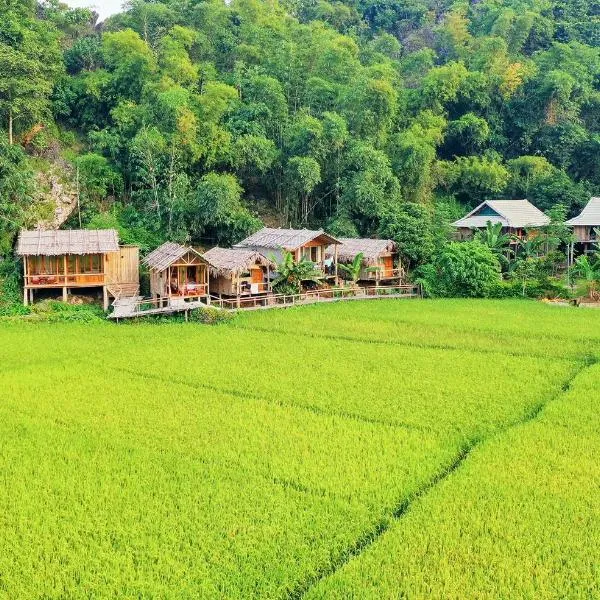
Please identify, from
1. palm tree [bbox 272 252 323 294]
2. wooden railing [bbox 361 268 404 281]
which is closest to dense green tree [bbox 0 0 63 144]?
palm tree [bbox 272 252 323 294]

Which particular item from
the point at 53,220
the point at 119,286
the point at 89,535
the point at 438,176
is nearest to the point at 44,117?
the point at 53,220

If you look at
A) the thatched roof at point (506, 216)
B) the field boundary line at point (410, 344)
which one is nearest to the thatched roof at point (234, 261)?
the field boundary line at point (410, 344)

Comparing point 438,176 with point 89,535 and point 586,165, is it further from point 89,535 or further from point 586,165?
point 89,535

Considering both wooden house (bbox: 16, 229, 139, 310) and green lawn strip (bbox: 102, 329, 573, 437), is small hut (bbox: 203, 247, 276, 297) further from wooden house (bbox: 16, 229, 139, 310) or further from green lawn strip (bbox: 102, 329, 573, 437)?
green lawn strip (bbox: 102, 329, 573, 437)

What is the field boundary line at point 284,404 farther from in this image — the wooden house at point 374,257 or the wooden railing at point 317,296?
the wooden house at point 374,257

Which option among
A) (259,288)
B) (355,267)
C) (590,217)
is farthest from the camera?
(590,217)

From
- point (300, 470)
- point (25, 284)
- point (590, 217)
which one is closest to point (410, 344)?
point (300, 470)

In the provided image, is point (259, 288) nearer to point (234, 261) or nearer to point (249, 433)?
point (234, 261)
